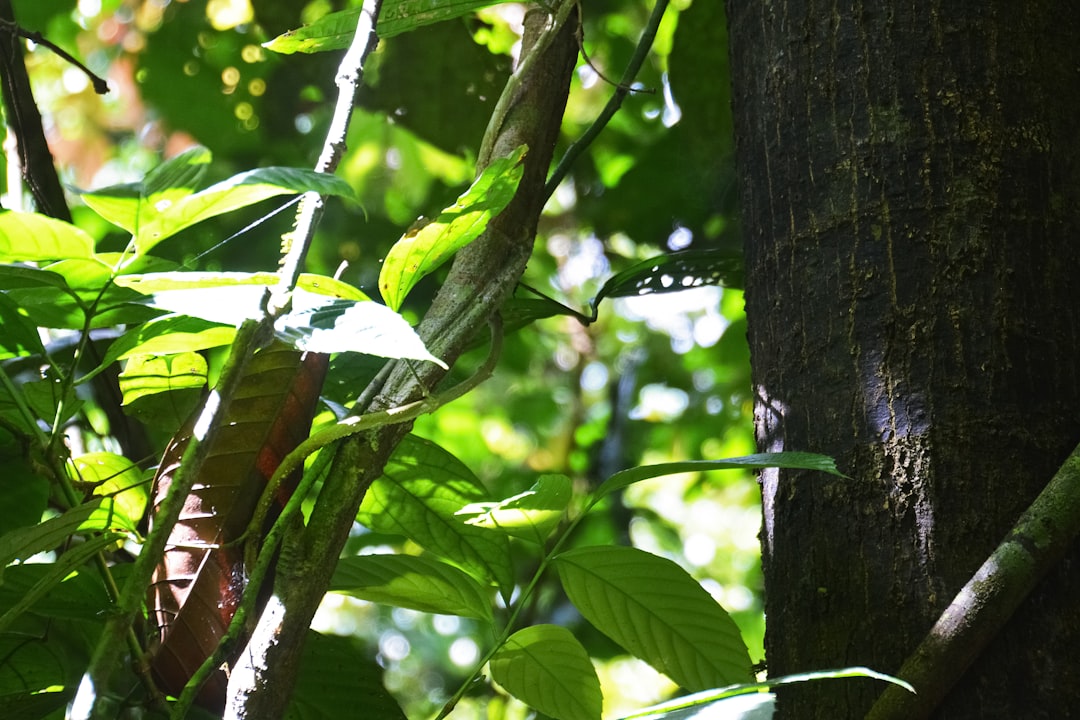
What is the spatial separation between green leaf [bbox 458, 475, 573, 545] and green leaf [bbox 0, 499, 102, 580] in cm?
20

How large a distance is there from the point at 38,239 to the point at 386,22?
11.9 inches

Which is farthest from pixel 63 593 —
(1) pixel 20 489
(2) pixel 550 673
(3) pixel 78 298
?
(2) pixel 550 673

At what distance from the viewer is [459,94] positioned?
1391 mm

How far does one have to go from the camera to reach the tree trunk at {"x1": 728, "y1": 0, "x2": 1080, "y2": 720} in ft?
1.75

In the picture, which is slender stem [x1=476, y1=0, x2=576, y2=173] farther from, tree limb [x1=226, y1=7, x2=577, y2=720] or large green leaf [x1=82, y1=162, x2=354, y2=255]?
large green leaf [x1=82, y1=162, x2=354, y2=255]

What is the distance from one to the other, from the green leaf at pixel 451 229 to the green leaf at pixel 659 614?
215 mm

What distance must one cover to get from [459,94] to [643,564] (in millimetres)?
933

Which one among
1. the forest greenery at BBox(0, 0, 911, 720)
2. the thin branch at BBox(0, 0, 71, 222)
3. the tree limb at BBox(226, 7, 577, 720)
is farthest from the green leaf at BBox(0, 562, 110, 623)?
the thin branch at BBox(0, 0, 71, 222)

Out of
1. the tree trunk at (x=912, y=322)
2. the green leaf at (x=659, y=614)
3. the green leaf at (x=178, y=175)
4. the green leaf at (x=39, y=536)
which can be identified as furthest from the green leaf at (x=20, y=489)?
the tree trunk at (x=912, y=322)

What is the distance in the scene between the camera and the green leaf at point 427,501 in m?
0.74

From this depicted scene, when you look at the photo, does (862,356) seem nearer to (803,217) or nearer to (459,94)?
(803,217)

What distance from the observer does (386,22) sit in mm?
688

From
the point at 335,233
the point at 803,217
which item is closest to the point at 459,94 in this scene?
the point at 335,233

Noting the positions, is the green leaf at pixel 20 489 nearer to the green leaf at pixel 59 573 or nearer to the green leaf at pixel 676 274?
the green leaf at pixel 59 573
